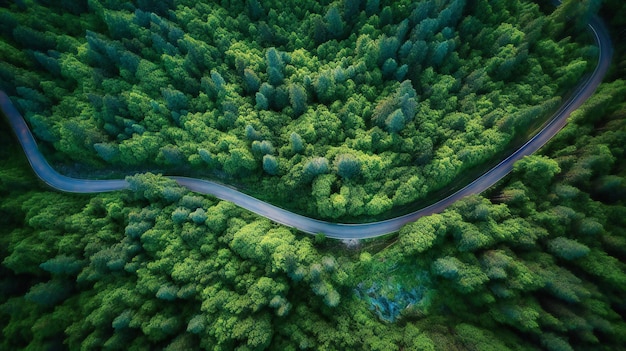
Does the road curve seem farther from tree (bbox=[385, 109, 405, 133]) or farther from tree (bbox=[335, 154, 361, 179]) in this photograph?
tree (bbox=[385, 109, 405, 133])

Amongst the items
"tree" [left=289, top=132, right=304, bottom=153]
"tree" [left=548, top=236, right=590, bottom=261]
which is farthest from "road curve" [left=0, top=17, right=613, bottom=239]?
"tree" [left=548, top=236, right=590, bottom=261]

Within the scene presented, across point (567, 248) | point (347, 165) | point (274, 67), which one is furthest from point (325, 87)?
point (567, 248)

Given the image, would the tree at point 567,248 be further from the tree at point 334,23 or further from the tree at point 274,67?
the tree at point 274,67

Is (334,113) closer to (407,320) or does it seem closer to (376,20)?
(376,20)

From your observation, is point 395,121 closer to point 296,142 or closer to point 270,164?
point 296,142

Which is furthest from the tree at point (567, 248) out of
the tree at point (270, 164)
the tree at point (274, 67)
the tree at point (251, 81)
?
the tree at point (251, 81)

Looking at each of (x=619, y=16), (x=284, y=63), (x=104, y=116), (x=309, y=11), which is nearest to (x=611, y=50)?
(x=619, y=16)
